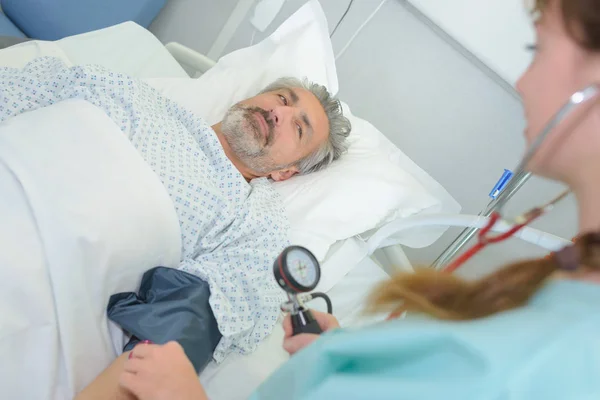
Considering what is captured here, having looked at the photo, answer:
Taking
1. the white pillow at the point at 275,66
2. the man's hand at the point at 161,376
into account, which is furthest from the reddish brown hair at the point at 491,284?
the white pillow at the point at 275,66

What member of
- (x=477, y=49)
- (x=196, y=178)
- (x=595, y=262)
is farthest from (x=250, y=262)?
Answer: (x=477, y=49)

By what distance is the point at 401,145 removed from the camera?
1.81 metres

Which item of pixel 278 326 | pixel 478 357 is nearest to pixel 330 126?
pixel 278 326

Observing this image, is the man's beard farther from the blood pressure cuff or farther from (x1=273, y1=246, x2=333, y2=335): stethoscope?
(x1=273, y1=246, x2=333, y2=335): stethoscope

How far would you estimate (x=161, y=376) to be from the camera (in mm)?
723

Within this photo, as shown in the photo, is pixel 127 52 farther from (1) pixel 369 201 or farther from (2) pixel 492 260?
(2) pixel 492 260

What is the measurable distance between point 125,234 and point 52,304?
0.19m

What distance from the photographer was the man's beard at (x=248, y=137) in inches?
60.2

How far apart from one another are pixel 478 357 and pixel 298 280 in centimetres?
36

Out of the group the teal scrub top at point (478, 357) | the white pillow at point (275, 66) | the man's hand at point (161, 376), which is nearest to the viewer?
the teal scrub top at point (478, 357)

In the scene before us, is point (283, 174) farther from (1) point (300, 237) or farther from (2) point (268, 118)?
(1) point (300, 237)

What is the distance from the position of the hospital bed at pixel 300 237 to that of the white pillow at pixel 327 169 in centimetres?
4

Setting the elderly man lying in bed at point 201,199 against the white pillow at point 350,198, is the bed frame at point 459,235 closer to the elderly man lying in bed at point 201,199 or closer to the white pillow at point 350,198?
the white pillow at point 350,198

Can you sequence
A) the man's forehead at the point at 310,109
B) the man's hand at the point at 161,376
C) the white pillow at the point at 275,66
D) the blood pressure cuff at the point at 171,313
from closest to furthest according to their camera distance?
the man's hand at the point at 161,376 → the blood pressure cuff at the point at 171,313 → the man's forehead at the point at 310,109 → the white pillow at the point at 275,66
